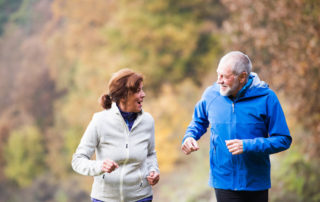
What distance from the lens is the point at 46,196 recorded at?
9.36 meters

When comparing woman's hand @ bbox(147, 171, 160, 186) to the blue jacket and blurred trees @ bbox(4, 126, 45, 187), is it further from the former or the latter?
blurred trees @ bbox(4, 126, 45, 187)

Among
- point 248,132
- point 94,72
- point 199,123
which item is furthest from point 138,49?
point 248,132

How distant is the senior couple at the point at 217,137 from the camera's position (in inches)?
103

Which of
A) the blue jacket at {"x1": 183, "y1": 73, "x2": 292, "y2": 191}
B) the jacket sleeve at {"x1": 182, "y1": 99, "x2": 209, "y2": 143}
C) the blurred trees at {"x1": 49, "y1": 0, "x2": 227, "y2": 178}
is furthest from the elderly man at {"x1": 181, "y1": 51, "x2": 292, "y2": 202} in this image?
the blurred trees at {"x1": 49, "y1": 0, "x2": 227, "y2": 178}

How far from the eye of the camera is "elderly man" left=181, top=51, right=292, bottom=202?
2.61m

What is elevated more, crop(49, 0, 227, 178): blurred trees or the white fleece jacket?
crop(49, 0, 227, 178): blurred trees

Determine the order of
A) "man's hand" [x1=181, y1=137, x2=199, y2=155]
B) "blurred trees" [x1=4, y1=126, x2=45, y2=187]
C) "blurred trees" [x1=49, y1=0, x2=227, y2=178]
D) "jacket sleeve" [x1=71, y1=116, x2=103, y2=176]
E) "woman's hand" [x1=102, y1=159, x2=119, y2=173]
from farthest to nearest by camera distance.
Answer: "blurred trees" [x1=4, y1=126, x2=45, y2=187] → "blurred trees" [x1=49, y1=0, x2=227, y2=178] → "man's hand" [x1=181, y1=137, x2=199, y2=155] → "jacket sleeve" [x1=71, y1=116, x2=103, y2=176] → "woman's hand" [x1=102, y1=159, x2=119, y2=173]

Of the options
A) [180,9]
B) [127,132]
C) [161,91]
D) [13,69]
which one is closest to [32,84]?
[13,69]

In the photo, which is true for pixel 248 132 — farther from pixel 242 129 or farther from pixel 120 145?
pixel 120 145

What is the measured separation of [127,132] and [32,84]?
24.1 ft

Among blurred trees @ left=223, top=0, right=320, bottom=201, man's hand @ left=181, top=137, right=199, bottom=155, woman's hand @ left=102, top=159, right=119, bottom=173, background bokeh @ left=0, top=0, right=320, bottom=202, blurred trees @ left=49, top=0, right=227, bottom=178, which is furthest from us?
blurred trees @ left=49, top=0, right=227, bottom=178

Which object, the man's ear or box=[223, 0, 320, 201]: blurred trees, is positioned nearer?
the man's ear

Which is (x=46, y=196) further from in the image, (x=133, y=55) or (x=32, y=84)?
(x=133, y=55)

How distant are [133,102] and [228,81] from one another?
0.62 metres
